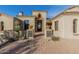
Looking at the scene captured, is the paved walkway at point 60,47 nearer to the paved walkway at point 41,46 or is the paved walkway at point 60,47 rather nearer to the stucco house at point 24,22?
the paved walkway at point 41,46

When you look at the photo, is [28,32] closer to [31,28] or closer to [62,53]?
[31,28]

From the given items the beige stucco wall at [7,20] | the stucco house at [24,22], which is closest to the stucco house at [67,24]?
the stucco house at [24,22]

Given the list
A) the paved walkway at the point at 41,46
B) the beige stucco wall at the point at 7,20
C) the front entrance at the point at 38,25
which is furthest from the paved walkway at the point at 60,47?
the beige stucco wall at the point at 7,20

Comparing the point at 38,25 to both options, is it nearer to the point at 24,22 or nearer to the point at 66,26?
the point at 24,22

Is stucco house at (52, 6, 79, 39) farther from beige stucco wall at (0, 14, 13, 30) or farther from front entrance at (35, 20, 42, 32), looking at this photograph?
beige stucco wall at (0, 14, 13, 30)

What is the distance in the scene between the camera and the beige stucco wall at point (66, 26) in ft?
14.2

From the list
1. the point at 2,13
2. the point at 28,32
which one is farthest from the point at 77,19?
the point at 2,13

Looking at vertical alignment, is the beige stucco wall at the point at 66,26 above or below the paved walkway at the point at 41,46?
above

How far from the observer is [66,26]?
437 cm

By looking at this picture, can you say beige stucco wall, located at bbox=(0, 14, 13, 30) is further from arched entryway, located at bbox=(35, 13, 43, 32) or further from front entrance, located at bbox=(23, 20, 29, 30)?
arched entryway, located at bbox=(35, 13, 43, 32)

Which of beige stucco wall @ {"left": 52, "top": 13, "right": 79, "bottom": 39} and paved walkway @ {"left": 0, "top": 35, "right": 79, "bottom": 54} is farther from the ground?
beige stucco wall @ {"left": 52, "top": 13, "right": 79, "bottom": 39}

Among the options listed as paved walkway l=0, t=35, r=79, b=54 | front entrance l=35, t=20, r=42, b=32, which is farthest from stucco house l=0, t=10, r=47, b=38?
paved walkway l=0, t=35, r=79, b=54

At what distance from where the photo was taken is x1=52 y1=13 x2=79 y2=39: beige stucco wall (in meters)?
4.34

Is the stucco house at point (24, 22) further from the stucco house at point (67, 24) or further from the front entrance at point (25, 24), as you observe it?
the stucco house at point (67, 24)
